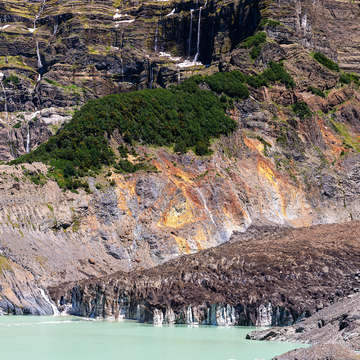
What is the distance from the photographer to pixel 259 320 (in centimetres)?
5456

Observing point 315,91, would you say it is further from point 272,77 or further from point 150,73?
point 150,73

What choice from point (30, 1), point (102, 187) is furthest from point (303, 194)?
point (30, 1)

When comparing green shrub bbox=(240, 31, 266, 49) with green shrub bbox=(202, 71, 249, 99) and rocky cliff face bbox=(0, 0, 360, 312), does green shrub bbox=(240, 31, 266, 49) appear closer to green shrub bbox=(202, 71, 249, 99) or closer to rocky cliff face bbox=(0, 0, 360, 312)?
rocky cliff face bbox=(0, 0, 360, 312)

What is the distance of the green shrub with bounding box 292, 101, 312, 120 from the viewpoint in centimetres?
10931

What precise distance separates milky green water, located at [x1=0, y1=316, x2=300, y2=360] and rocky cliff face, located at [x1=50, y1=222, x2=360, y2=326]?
7.30 feet

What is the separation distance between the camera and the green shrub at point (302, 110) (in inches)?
4304

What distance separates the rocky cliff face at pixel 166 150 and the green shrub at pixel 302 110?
68 cm

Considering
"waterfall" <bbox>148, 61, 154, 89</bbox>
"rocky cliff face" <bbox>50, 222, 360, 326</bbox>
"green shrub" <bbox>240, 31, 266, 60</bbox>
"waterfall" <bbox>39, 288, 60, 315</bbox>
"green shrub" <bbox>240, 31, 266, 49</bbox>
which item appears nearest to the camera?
"rocky cliff face" <bbox>50, 222, 360, 326</bbox>

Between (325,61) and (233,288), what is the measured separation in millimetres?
72087

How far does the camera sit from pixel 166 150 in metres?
93.8

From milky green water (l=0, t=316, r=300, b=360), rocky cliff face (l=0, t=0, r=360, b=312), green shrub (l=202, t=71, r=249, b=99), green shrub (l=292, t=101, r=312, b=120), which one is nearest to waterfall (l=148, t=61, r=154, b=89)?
rocky cliff face (l=0, t=0, r=360, b=312)

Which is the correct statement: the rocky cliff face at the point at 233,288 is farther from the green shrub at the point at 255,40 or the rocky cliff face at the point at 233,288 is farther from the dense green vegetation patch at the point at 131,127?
the green shrub at the point at 255,40

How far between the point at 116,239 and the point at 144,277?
774 inches

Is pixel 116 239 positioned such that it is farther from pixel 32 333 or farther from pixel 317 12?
pixel 317 12
